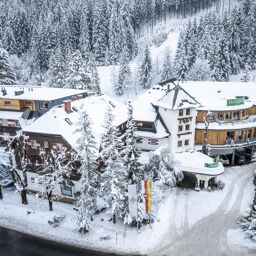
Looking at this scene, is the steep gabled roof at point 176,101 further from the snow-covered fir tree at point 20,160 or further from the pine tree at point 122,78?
the pine tree at point 122,78

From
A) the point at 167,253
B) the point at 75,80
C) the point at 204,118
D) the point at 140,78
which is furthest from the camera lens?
the point at 140,78

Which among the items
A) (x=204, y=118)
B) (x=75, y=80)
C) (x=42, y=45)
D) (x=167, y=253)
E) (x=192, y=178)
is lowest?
(x=167, y=253)

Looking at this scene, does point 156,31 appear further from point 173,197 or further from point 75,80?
point 173,197

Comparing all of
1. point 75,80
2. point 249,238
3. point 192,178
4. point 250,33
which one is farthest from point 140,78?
point 249,238

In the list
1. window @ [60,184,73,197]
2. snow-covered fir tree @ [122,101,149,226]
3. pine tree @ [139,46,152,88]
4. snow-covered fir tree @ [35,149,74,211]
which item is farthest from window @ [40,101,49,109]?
pine tree @ [139,46,152,88]

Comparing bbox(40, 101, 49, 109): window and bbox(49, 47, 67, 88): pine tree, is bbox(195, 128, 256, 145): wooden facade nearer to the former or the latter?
bbox(40, 101, 49, 109): window
